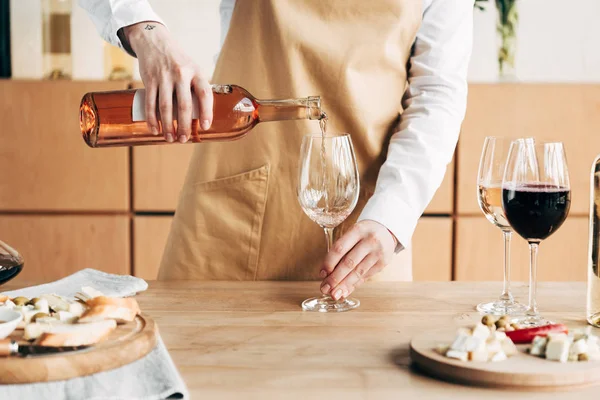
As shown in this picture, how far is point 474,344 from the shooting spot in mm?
781

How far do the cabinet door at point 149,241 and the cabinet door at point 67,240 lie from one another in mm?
34

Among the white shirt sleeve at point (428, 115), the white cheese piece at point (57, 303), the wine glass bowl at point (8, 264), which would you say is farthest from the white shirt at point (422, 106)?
the white cheese piece at point (57, 303)

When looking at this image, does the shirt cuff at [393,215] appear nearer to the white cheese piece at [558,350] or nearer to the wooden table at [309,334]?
the wooden table at [309,334]

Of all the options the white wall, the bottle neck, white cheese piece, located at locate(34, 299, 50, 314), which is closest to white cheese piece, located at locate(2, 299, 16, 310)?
white cheese piece, located at locate(34, 299, 50, 314)

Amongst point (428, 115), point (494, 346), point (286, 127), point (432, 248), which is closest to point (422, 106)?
point (428, 115)

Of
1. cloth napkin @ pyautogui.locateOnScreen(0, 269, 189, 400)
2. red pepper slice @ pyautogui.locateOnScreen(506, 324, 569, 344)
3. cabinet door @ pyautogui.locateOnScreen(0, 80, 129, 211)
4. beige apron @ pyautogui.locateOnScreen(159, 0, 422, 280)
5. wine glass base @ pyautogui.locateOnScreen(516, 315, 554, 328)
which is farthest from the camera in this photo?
cabinet door @ pyautogui.locateOnScreen(0, 80, 129, 211)

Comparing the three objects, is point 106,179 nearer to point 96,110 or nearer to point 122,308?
point 96,110

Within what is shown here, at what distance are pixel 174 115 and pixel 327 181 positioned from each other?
9.6 inches

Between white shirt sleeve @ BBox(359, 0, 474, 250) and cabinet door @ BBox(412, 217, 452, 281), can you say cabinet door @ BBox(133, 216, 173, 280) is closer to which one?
cabinet door @ BBox(412, 217, 452, 281)

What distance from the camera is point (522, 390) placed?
2.45 ft

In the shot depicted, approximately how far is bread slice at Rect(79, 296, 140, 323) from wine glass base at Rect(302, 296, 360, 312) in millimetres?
282

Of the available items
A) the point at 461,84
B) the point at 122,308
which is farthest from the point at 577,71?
the point at 122,308

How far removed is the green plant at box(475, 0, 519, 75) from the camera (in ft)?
8.60

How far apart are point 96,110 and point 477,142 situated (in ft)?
5.66
